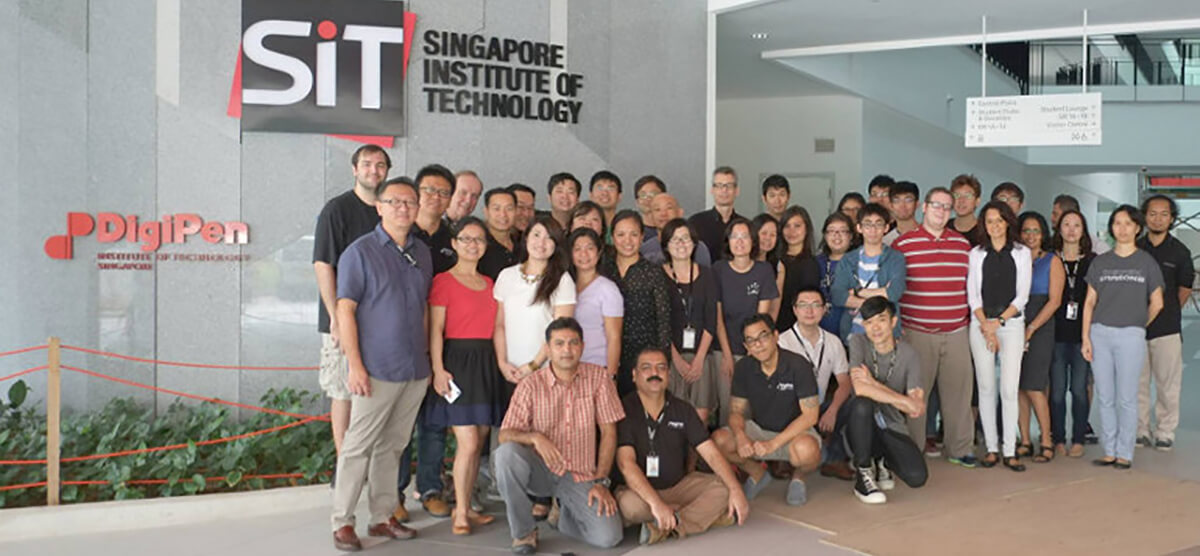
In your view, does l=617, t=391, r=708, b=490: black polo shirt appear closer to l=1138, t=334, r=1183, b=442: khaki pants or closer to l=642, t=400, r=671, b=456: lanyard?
l=642, t=400, r=671, b=456: lanyard

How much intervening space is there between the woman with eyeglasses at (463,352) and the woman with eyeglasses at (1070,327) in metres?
3.82

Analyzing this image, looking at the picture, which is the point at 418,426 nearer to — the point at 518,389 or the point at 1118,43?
the point at 518,389

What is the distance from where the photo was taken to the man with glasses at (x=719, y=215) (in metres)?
5.77

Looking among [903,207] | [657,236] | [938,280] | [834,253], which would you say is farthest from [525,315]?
[903,207]

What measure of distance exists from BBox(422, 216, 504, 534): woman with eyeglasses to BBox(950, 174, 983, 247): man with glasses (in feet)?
10.6

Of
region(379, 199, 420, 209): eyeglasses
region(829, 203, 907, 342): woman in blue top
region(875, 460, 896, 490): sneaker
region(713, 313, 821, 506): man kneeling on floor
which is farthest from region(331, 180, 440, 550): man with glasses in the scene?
region(829, 203, 907, 342): woman in blue top

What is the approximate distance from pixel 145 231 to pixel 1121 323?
6053mm

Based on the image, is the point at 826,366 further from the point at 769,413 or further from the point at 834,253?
the point at 834,253

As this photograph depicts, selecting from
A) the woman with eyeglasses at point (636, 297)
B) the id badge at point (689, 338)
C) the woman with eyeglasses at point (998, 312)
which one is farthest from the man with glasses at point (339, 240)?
the woman with eyeglasses at point (998, 312)

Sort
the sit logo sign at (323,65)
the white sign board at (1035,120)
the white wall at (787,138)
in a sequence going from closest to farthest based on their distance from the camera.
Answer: the sit logo sign at (323,65), the white sign board at (1035,120), the white wall at (787,138)

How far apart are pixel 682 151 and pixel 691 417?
3660 mm

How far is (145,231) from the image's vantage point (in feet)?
19.4

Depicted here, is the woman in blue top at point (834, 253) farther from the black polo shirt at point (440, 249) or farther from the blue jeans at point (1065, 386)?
the black polo shirt at point (440, 249)

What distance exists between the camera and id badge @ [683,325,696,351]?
4.93 metres
